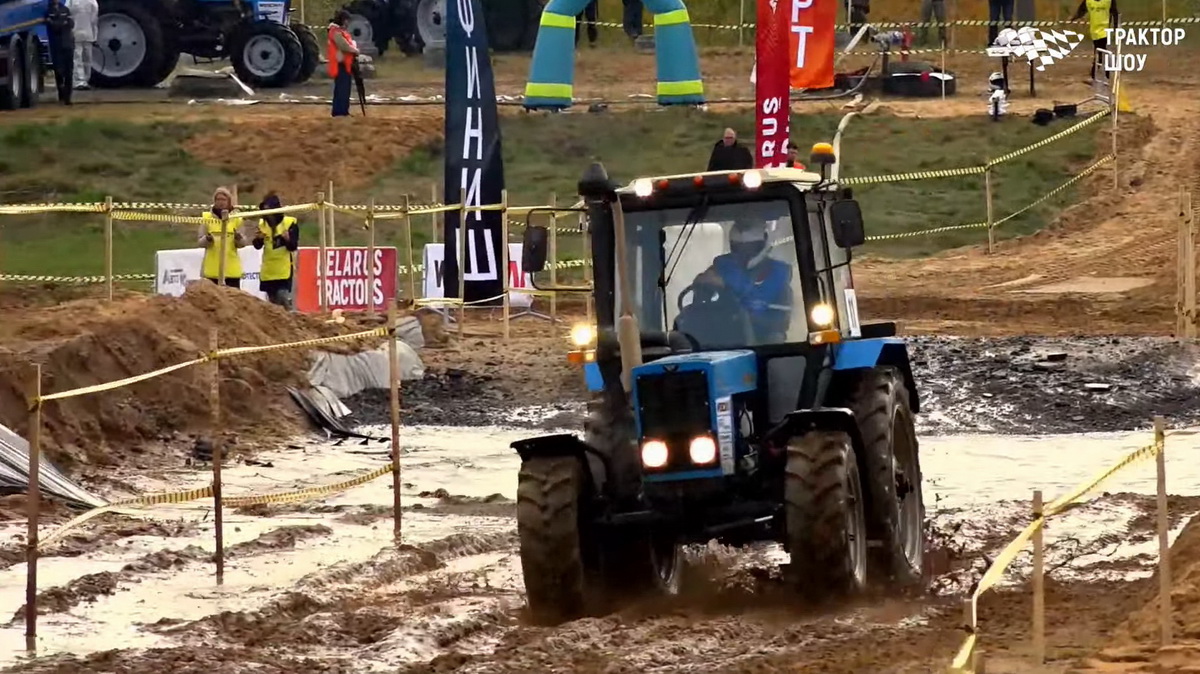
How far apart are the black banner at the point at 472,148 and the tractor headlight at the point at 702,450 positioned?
44.8 ft

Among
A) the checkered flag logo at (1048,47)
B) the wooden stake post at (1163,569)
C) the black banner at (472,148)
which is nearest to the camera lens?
the wooden stake post at (1163,569)

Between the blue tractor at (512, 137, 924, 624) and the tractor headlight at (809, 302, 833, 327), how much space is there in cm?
2

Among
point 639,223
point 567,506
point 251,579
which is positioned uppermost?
point 639,223

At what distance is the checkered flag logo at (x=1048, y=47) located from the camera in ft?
126

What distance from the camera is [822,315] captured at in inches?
441

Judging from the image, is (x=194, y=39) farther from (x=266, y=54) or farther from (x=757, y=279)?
(x=757, y=279)

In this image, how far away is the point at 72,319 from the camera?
19188mm

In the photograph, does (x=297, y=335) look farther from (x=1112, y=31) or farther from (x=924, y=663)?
(x=1112, y=31)

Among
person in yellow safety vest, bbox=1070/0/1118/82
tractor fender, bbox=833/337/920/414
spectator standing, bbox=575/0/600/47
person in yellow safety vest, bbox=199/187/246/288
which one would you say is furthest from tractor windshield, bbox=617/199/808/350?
spectator standing, bbox=575/0/600/47

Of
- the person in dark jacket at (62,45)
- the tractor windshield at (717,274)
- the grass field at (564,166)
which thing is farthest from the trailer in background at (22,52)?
the tractor windshield at (717,274)

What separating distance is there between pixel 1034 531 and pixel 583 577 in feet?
10.2

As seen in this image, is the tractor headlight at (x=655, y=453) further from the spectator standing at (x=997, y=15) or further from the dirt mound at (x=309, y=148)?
the spectator standing at (x=997, y=15)

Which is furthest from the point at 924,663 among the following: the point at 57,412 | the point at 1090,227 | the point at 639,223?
the point at 1090,227

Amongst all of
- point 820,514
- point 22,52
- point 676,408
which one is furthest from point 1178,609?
point 22,52
